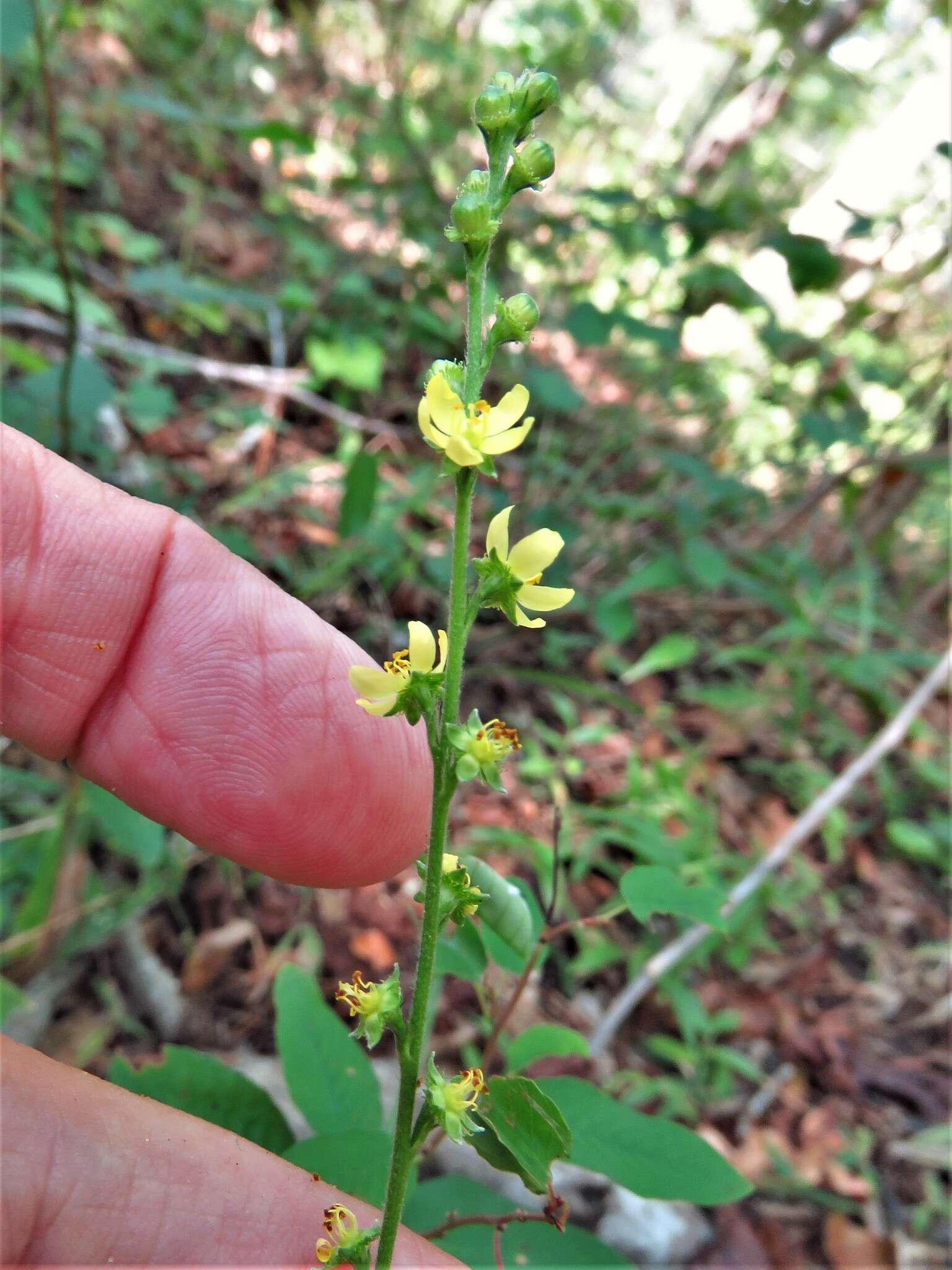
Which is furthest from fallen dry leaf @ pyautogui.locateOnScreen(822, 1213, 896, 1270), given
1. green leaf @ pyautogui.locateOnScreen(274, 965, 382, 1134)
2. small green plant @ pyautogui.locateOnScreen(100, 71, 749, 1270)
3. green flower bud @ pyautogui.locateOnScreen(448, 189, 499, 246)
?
green flower bud @ pyautogui.locateOnScreen(448, 189, 499, 246)

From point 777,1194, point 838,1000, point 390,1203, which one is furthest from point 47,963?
point 838,1000

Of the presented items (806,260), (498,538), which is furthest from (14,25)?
(806,260)

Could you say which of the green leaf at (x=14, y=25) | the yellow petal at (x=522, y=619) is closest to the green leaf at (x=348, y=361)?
the green leaf at (x=14, y=25)

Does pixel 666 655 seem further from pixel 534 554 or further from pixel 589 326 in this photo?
pixel 534 554

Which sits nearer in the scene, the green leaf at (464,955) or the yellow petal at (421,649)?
the yellow petal at (421,649)

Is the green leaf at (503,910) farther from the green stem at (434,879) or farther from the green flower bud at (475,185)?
the green flower bud at (475,185)

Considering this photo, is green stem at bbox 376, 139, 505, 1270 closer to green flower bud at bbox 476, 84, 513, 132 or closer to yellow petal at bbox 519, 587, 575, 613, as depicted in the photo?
yellow petal at bbox 519, 587, 575, 613
